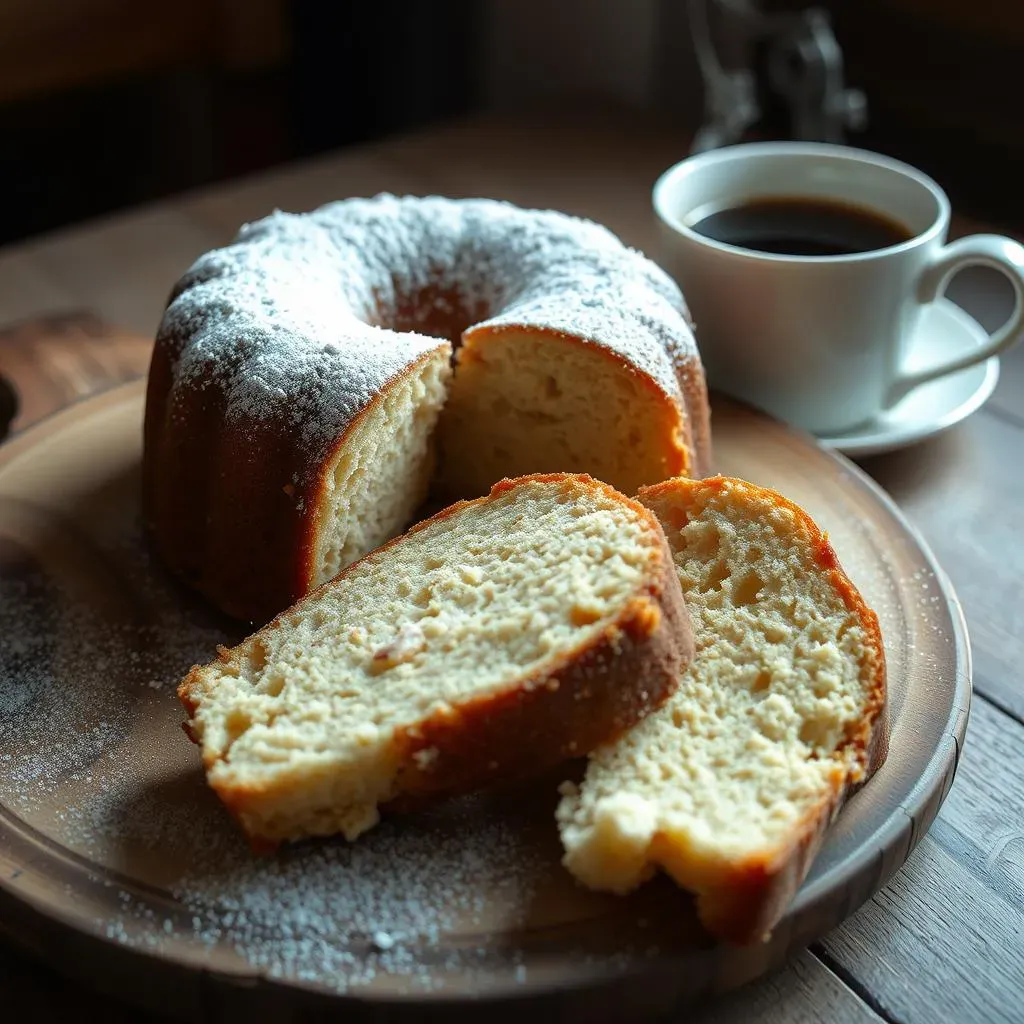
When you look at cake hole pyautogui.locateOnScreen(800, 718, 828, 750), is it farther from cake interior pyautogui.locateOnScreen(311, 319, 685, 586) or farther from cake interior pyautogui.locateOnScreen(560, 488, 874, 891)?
cake interior pyautogui.locateOnScreen(311, 319, 685, 586)

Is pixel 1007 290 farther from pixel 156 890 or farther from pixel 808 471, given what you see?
pixel 156 890

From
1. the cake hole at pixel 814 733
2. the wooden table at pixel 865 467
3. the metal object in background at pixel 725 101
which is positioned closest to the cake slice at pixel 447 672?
the cake hole at pixel 814 733

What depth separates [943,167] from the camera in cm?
282

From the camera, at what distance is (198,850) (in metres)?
1.15

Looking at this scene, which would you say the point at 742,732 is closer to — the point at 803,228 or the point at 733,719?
the point at 733,719

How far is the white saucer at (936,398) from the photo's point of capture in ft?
5.89

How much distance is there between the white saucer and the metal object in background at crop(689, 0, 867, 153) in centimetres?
63

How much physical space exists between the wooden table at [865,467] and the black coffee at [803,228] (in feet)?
1.08

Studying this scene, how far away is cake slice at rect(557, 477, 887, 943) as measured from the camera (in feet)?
3.39

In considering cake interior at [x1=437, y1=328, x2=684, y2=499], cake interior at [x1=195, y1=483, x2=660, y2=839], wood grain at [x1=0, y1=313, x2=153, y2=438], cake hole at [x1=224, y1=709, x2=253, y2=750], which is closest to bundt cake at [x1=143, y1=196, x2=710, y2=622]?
cake interior at [x1=437, y1=328, x2=684, y2=499]

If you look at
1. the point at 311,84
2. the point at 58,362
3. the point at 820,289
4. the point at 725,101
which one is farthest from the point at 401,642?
the point at 311,84

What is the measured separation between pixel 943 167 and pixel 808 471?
4.89 ft

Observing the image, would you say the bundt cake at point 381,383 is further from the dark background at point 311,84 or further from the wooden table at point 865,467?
the dark background at point 311,84

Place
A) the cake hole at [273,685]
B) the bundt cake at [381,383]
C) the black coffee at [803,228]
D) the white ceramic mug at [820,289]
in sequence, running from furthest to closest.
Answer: the black coffee at [803,228], the white ceramic mug at [820,289], the bundt cake at [381,383], the cake hole at [273,685]
